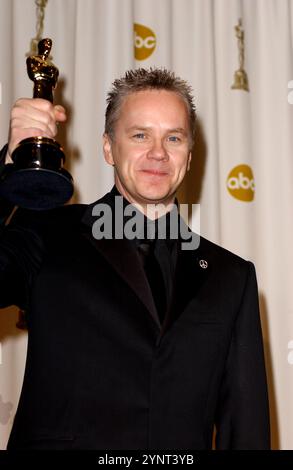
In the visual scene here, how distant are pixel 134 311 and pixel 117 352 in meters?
0.10

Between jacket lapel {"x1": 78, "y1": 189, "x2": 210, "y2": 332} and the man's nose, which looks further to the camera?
the man's nose

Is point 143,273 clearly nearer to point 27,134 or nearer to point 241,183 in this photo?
point 27,134

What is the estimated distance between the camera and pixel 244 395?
1571 mm

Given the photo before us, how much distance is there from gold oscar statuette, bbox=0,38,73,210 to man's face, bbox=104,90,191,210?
0.39 meters

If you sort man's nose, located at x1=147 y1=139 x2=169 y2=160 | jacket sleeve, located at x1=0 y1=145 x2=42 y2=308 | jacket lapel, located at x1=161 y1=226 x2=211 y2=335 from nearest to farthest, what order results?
jacket sleeve, located at x1=0 y1=145 x2=42 y2=308
jacket lapel, located at x1=161 y1=226 x2=211 y2=335
man's nose, located at x1=147 y1=139 x2=169 y2=160

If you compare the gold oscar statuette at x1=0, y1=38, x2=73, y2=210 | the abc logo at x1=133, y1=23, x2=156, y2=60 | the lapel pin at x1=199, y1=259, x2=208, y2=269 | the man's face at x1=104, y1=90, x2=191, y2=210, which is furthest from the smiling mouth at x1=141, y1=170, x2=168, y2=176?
the abc logo at x1=133, y1=23, x2=156, y2=60

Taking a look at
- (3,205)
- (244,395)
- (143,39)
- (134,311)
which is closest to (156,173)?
(134,311)

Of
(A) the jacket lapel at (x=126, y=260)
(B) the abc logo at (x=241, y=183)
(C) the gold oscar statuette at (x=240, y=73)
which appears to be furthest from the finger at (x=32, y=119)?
(C) the gold oscar statuette at (x=240, y=73)

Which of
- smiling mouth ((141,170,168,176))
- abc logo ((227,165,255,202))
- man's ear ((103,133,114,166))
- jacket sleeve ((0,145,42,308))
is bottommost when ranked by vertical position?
jacket sleeve ((0,145,42,308))

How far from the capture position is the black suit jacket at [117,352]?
137 centimetres

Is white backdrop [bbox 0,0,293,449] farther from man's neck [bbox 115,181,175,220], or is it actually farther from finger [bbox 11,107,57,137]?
finger [bbox 11,107,57,137]

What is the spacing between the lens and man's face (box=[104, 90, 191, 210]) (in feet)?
5.30

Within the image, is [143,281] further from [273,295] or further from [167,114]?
[273,295]

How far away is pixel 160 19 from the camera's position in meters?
2.43
